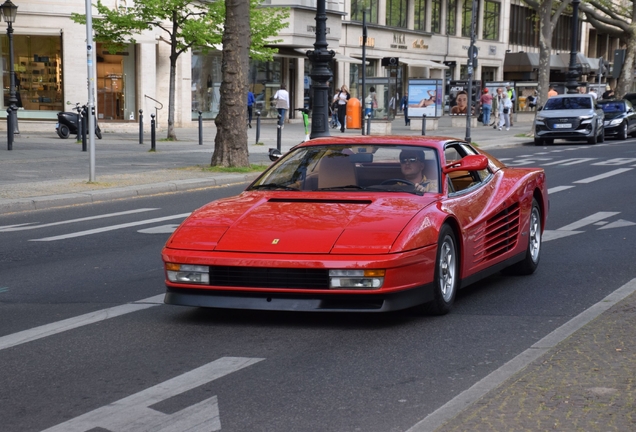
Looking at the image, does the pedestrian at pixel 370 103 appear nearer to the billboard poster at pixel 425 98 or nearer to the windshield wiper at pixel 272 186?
the billboard poster at pixel 425 98

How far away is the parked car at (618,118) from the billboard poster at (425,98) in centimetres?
728

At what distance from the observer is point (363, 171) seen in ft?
26.9

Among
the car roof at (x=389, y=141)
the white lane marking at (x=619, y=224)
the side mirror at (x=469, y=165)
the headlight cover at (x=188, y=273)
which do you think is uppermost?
the car roof at (x=389, y=141)

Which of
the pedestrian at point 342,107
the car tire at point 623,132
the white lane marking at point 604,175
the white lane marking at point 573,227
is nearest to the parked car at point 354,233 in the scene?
the white lane marking at point 573,227

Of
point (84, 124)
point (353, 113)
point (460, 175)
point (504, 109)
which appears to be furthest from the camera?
point (504, 109)

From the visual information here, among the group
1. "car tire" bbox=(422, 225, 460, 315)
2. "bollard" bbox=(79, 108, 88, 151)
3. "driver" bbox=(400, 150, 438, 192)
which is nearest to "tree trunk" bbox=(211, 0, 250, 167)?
"bollard" bbox=(79, 108, 88, 151)

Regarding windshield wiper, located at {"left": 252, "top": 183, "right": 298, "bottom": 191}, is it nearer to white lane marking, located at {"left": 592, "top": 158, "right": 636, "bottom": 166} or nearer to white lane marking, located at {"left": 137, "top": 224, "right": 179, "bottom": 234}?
white lane marking, located at {"left": 137, "top": 224, "right": 179, "bottom": 234}

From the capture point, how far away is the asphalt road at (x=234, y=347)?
17.0ft

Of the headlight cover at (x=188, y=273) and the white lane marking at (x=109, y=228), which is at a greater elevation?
the headlight cover at (x=188, y=273)

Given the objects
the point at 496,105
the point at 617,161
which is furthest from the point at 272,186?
the point at 496,105

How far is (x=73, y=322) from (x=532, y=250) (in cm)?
428

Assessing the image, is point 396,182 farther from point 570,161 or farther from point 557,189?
point 570,161

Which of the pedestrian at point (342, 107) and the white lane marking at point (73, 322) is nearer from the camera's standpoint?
the white lane marking at point (73, 322)

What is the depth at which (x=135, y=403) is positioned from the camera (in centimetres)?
530
